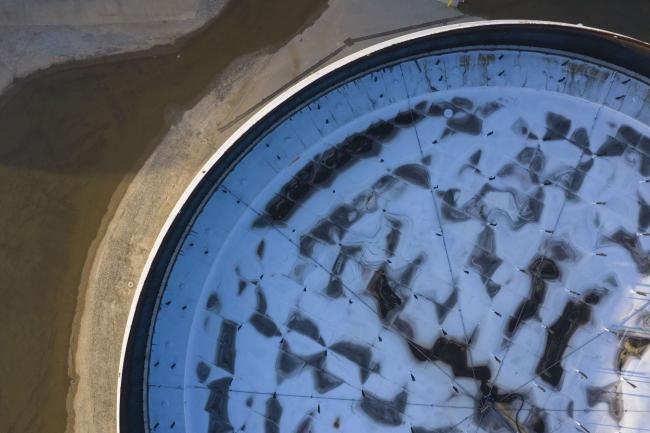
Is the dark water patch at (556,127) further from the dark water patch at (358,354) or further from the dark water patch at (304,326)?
the dark water patch at (304,326)

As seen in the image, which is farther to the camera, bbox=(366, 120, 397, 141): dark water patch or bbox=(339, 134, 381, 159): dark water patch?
bbox=(366, 120, 397, 141): dark water patch

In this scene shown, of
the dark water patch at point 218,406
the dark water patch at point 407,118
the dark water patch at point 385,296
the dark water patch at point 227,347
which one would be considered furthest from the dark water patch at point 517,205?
the dark water patch at point 218,406

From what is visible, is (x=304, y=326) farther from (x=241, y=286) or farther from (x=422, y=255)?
(x=422, y=255)

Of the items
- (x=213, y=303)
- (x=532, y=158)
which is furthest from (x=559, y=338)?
(x=213, y=303)

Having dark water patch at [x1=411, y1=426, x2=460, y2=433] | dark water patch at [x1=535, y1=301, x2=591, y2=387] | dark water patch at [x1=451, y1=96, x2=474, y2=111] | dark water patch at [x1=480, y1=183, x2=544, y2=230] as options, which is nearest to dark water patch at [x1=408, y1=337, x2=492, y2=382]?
dark water patch at [x1=411, y1=426, x2=460, y2=433]

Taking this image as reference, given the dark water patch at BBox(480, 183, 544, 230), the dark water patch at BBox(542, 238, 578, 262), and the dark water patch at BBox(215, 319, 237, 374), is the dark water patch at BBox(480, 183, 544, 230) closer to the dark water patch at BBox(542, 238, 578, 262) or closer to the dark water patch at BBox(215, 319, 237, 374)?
the dark water patch at BBox(542, 238, 578, 262)

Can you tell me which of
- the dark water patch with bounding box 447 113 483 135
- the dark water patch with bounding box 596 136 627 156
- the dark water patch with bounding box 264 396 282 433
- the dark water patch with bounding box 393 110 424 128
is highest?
the dark water patch with bounding box 393 110 424 128
